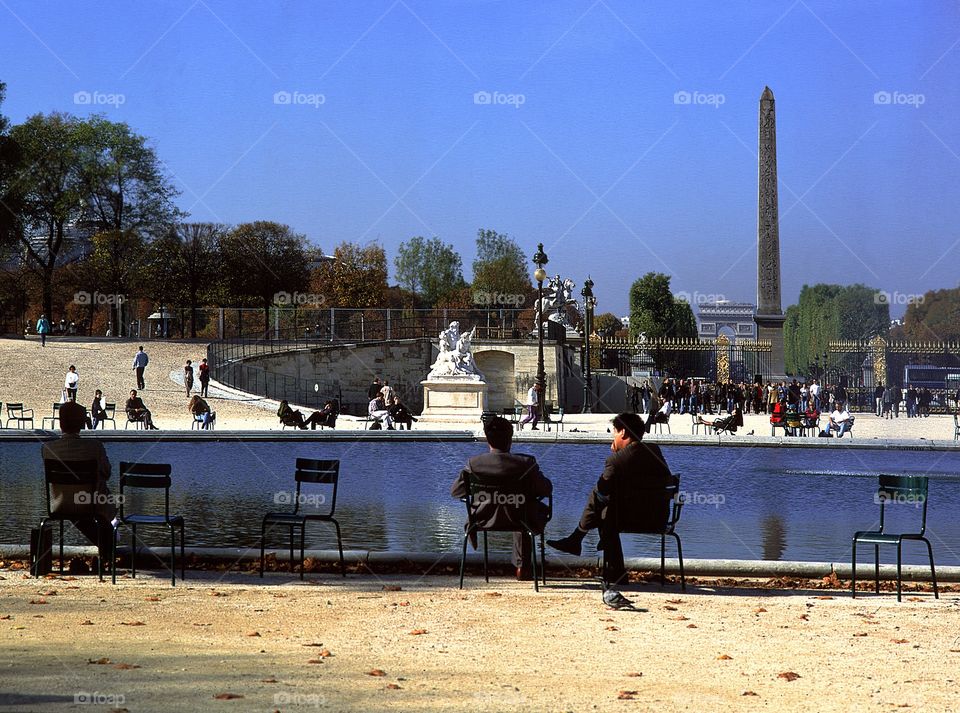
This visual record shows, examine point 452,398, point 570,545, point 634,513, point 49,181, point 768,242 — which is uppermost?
point 49,181

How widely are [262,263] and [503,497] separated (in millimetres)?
63560

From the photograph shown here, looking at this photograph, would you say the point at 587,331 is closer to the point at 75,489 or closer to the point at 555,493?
the point at 555,493

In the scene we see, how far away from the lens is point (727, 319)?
14800cm

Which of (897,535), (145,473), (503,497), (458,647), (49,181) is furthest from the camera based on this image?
(49,181)

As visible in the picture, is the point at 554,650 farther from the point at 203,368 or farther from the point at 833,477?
the point at 203,368

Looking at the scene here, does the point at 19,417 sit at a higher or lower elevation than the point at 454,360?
lower

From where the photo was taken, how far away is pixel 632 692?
6230 mm

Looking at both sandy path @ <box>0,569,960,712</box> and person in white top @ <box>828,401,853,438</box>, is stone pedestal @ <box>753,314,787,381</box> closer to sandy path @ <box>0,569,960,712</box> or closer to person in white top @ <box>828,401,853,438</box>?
person in white top @ <box>828,401,853,438</box>

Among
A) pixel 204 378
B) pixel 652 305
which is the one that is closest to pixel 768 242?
pixel 204 378

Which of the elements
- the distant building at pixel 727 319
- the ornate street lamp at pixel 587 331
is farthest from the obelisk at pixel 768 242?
the distant building at pixel 727 319

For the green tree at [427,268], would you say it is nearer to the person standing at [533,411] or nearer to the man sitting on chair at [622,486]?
the person standing at [533,411]

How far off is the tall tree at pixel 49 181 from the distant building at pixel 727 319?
3695 inches

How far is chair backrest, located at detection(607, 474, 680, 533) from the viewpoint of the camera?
882cm

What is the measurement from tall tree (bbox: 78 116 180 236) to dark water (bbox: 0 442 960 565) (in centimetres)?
4221
